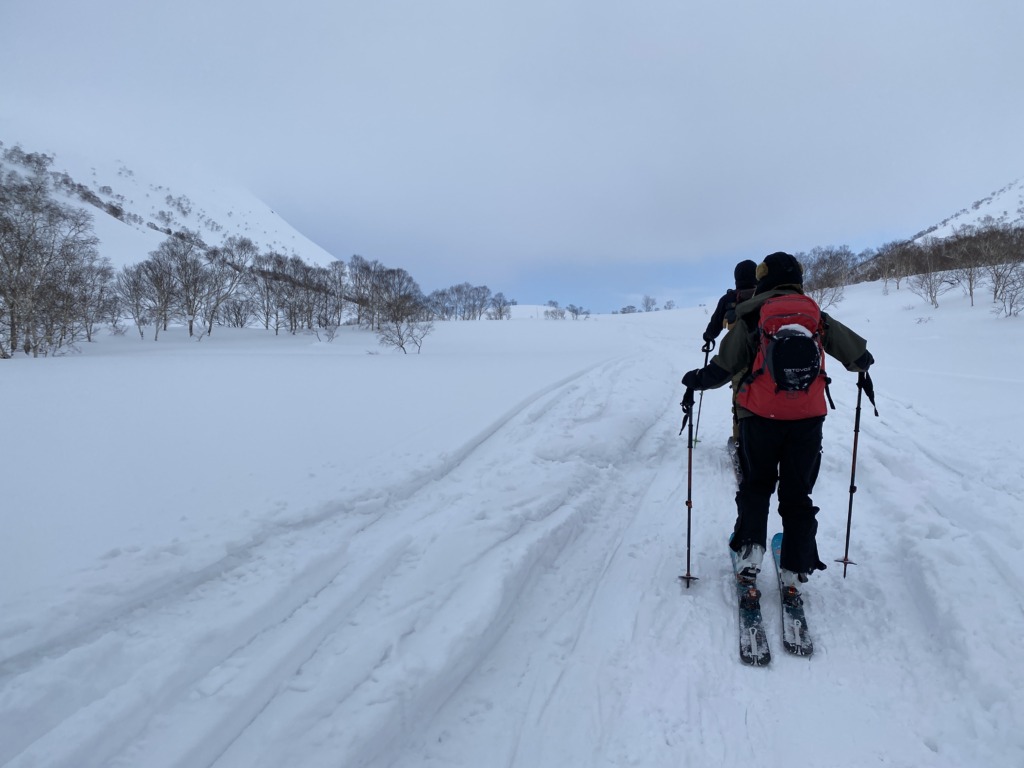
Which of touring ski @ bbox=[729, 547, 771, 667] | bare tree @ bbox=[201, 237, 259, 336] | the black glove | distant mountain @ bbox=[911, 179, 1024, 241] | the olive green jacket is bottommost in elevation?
touring ski @ bbox=[729, 547, 771, 667]

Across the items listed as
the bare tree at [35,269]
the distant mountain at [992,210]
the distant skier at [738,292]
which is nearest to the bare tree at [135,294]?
the bare tree at [35,269]

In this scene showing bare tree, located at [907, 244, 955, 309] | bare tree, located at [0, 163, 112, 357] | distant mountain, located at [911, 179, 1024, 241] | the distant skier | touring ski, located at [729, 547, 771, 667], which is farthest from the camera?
distant mountain, located at [911, 179, 1024, 241]

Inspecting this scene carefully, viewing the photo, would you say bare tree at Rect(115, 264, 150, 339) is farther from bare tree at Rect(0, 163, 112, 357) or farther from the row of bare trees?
the row of bare trees

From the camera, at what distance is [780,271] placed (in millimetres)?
2904

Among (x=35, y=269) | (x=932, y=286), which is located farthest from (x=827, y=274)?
(x=35, y=269)

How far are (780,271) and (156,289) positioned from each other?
1940 inches

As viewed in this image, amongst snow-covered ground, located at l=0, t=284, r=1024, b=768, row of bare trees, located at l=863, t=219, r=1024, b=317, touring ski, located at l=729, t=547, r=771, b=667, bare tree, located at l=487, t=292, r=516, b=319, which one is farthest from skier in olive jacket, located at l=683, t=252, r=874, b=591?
bare tree, located at l=487, t=292, r=516, b=319

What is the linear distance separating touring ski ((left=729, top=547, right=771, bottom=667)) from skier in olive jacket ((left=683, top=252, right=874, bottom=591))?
0.11m

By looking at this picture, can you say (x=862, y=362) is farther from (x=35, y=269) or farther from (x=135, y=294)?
(x=135, y=294)

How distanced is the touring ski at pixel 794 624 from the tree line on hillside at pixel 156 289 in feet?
89.8

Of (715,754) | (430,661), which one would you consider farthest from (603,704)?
(430,661)

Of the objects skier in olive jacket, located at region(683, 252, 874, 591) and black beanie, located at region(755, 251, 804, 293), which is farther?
black beanie, located at region(755, 251, 804, 293)

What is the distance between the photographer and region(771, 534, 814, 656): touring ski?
2.54 meters

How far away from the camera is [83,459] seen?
4434 millimetres
